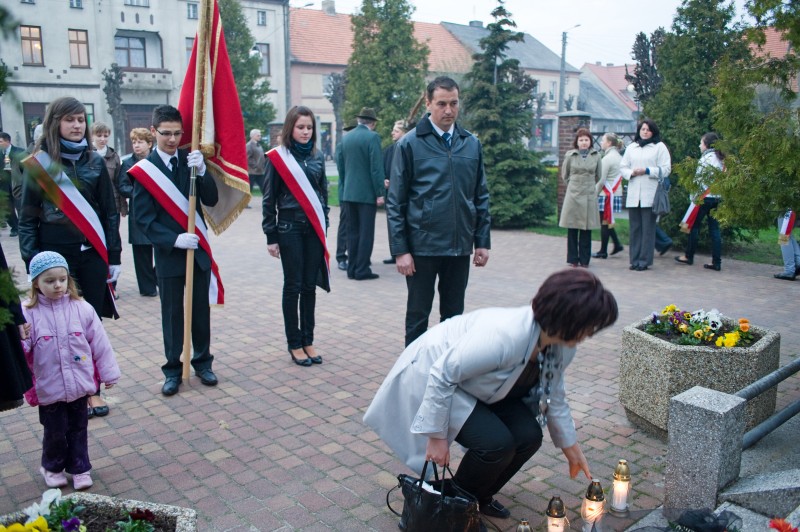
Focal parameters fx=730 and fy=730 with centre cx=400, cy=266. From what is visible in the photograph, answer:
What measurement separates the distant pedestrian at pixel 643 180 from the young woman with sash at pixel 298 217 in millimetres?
5736

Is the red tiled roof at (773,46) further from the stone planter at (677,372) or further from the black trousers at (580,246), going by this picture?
the black trousers at (580,246)

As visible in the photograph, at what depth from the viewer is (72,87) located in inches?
1516

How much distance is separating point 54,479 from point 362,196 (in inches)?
245

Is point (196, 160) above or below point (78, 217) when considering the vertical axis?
→ above

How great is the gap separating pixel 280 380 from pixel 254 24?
45016 millimetres

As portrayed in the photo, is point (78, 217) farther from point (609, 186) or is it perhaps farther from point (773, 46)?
point (609, 186)

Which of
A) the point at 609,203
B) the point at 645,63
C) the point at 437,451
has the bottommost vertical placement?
the point at 437,451

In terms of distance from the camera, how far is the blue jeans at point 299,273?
5.84 metres

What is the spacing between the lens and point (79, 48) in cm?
3884

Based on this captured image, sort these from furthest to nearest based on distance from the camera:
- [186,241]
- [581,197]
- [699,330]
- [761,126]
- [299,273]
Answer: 1. [581,197]
2. [299,273]
3. [186,241]
4. [699,330]
5. [761,126]

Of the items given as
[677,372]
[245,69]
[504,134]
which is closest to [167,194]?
[677,372]

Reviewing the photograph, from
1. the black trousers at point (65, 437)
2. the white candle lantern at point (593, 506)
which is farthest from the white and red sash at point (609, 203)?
the black trousers at point (65, 437)

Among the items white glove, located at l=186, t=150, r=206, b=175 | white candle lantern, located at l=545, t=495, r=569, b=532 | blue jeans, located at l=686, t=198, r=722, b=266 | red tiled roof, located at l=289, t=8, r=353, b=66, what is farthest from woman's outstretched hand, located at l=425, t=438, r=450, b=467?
red tiled roof, located at l=289, t=8, r=353, b=66

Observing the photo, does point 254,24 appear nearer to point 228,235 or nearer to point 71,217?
point 228,235
